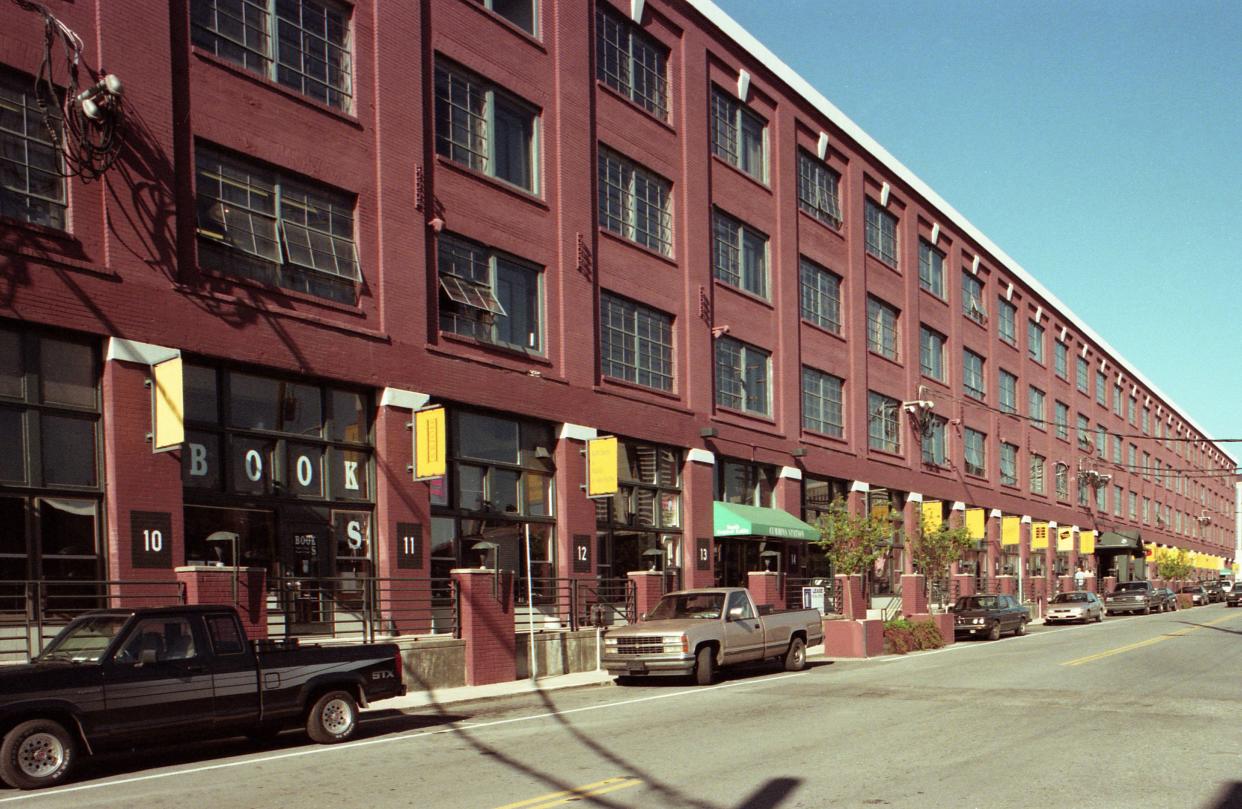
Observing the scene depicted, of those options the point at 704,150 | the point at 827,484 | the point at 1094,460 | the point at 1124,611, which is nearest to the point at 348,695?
the point at 704,150

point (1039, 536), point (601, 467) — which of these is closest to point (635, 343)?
point (601, 467)

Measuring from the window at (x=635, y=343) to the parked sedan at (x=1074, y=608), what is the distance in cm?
2319

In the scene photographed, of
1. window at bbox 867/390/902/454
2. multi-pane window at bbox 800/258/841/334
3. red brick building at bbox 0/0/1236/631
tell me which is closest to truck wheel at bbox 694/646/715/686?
red brick building at bbox 0/0/1236/631

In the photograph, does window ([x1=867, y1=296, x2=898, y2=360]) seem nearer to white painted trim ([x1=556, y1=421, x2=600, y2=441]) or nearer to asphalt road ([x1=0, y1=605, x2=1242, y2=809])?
white painted trim ([x1=556, y1=421, x2=600, y2=441])

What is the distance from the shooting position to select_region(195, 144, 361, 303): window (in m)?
20.0

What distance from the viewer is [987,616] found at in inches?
1398

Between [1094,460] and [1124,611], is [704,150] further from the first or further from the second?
[1094,460]

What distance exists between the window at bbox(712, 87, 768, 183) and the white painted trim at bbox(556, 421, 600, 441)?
1125 centimetres

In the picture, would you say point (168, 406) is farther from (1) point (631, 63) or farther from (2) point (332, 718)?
(1) point (631, 63)

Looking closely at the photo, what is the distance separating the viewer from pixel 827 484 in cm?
4075

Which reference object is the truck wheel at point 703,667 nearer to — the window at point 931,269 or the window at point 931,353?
the window at point 931,353

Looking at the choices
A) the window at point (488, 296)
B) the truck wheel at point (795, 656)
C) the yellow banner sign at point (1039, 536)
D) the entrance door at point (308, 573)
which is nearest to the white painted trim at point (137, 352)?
the entrance door at point (308, 573)

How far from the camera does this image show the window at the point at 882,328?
148 feet

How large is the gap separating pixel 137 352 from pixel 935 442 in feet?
126
